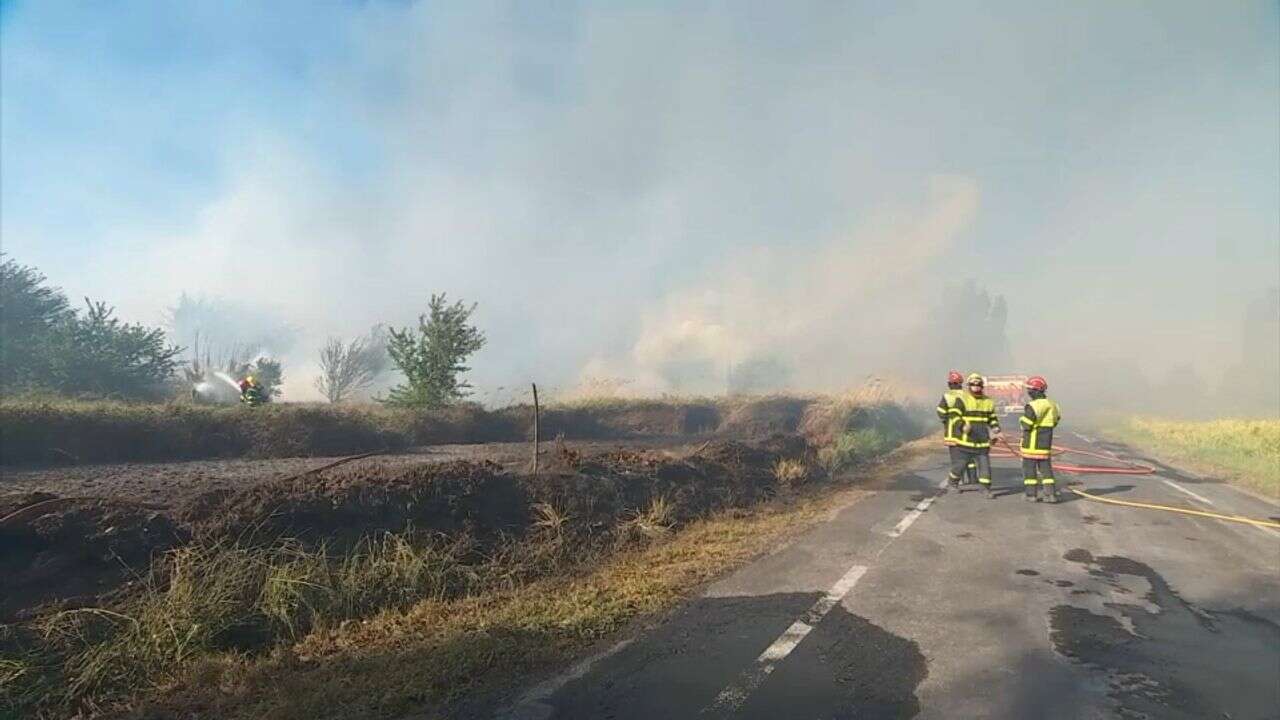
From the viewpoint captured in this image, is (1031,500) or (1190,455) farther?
(1190,455)

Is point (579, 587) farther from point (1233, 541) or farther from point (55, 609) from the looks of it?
point (1233, 541)

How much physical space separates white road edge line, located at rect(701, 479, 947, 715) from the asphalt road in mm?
16

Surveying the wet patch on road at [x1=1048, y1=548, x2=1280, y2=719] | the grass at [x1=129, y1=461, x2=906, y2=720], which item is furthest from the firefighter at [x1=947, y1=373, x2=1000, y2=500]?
the grass at [x1=129, y1=461, x2=906, y2=720]

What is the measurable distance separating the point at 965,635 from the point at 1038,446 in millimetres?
6933

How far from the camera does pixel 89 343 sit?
18.8 metres

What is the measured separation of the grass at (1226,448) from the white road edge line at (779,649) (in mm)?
11201

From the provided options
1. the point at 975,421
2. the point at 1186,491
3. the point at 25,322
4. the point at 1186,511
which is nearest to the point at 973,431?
the point at 975,421

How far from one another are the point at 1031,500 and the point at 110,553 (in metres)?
11.5

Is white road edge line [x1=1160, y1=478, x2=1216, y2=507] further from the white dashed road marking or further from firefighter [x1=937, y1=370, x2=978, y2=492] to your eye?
firefighter [x1=937, y1=370, x2=978, y2=492]

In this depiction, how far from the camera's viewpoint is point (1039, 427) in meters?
10.5

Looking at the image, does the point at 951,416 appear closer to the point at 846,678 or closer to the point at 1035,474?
the point at 1035,474

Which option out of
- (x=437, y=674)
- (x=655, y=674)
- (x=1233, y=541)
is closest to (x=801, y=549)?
(x=655, y=674)

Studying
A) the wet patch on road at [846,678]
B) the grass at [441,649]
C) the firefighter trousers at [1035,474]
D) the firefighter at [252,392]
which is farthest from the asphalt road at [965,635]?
the firefighter at [252,392]

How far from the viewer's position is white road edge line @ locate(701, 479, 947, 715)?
378cm
